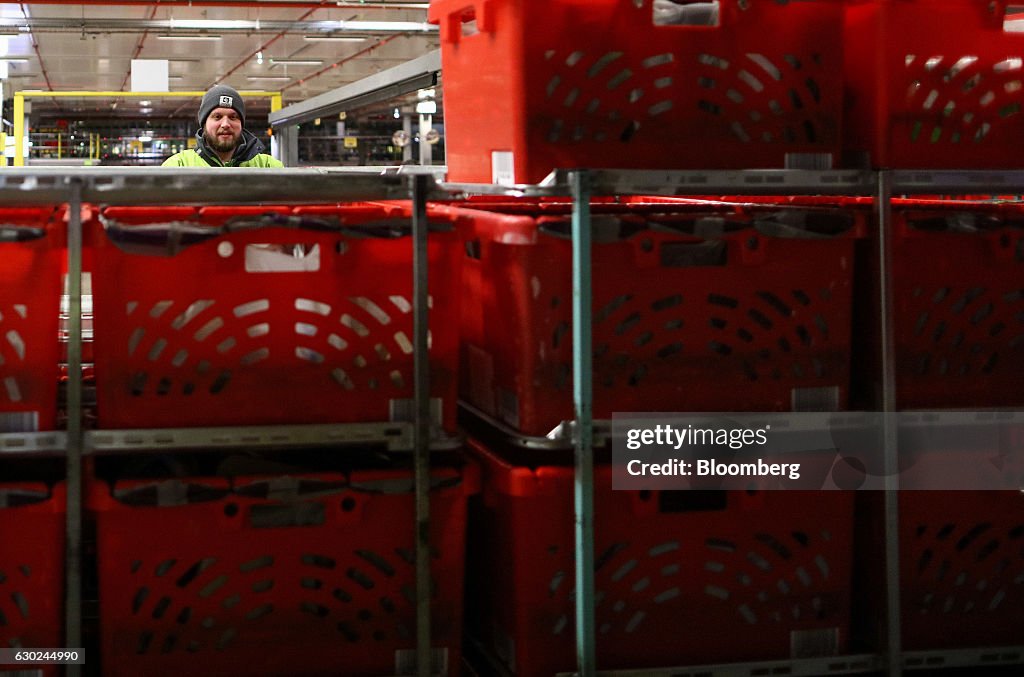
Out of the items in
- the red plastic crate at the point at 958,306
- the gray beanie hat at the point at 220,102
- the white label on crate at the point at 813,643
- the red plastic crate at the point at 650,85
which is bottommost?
the white label on crate at the point at 813,643

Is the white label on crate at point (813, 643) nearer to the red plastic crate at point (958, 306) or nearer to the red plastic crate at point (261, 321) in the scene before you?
the red plastic crate at point (958, 306)

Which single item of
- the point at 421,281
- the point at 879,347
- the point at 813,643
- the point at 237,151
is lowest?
the point at 813,643

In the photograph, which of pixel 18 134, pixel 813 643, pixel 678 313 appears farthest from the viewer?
pixel 18 134

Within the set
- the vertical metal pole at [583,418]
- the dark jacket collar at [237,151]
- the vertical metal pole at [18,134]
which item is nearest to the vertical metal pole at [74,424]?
the vertical metal pole at [583,418]

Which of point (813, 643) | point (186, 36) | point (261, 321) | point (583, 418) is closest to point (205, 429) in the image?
point (261, 321)

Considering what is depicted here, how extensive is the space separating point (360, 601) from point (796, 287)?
1.17 meters

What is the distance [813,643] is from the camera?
8.91 ft

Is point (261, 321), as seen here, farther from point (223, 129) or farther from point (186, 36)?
point (186, 36)

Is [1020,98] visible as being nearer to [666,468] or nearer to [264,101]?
[666,468]

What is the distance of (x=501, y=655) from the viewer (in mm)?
2730

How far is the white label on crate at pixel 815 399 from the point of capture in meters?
2.65

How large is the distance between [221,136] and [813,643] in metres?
4.24

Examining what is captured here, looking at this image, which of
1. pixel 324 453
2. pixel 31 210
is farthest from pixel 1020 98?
pixel 31 210

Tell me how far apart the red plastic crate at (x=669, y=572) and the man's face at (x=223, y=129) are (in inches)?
146
